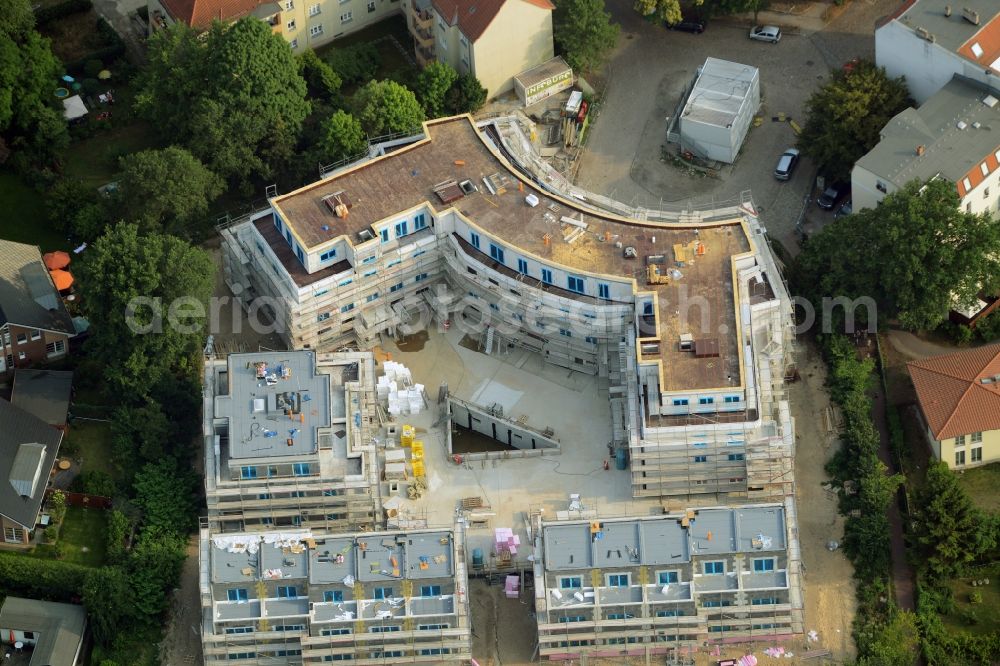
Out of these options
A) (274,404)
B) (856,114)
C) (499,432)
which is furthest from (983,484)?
(274,404)

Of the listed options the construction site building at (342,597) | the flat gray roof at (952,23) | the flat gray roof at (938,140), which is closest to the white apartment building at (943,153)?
the flat gray roof at (938,140)

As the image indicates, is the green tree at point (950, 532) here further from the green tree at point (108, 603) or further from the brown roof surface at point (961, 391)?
the green tree at point (108, 603)

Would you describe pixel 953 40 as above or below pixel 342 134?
above

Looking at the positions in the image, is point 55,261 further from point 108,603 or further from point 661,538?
point 661,538

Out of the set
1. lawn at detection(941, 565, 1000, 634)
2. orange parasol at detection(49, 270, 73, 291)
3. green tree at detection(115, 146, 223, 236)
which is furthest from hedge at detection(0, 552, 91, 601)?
lawn at detection(941, 565, 1000, 634)

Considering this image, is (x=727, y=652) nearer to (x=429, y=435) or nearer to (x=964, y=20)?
(x=429, y=435)

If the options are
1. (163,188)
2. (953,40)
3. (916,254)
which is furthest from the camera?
(953,40)

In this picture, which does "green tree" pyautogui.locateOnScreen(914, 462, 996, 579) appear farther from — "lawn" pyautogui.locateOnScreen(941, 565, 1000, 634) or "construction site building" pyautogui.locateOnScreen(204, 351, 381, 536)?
"construction site building" pyautogui.locateOnScreen(204, 351, 381, 536)

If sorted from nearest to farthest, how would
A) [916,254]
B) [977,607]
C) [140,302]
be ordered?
[977,607]
[916,254]
[140,302]
